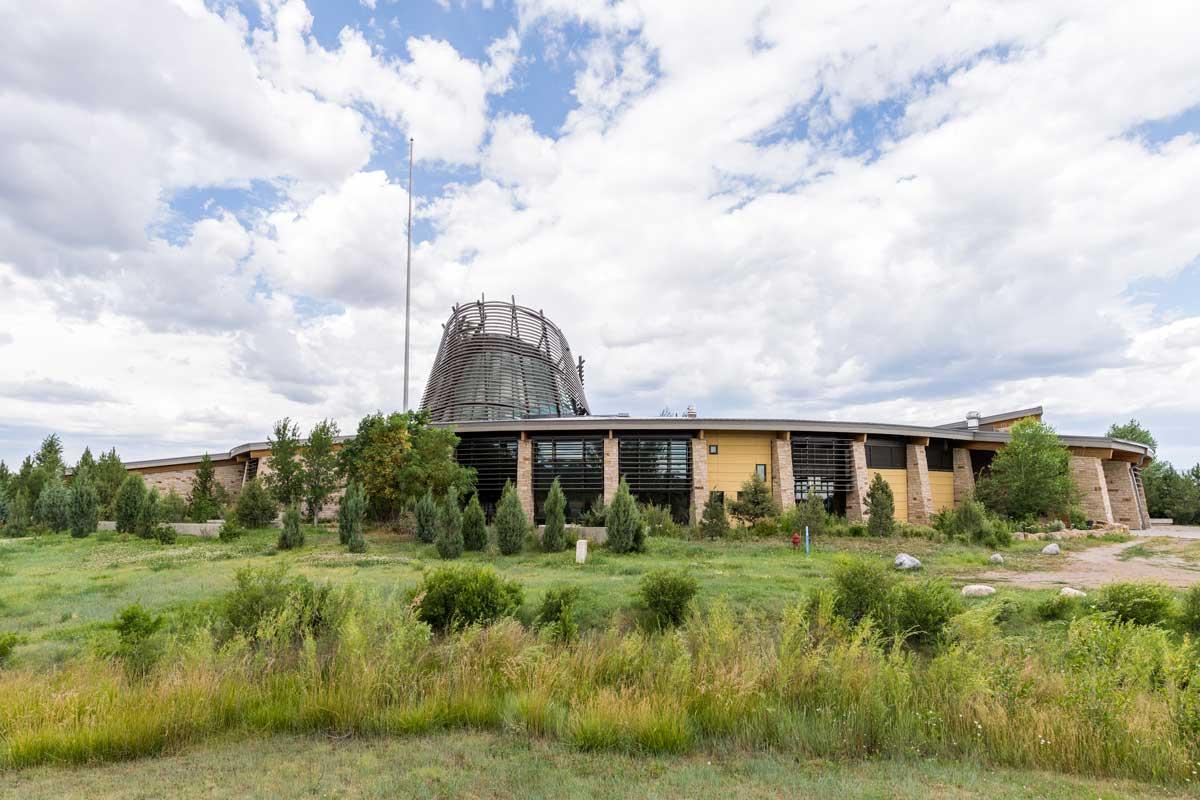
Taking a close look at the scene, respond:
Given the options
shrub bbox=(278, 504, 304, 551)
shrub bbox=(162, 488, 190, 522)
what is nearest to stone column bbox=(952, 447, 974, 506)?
shrub bbox=(278, 504, 304, 551)

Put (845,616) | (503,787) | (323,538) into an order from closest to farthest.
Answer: (503,787)
(845,616)
(323,538)

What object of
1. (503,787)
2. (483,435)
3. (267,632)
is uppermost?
(483,435)

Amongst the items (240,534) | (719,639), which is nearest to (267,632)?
(719,639)

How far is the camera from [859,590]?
291 inches

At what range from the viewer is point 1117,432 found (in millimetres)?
47344

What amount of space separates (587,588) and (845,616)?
413cm

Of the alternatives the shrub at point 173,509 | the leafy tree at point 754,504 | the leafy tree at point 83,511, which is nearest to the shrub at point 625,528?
the leafy tree at point 754,504

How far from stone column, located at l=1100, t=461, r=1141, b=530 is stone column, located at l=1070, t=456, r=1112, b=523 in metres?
2.10

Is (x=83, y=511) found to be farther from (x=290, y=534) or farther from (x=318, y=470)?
(x=290, y=534)

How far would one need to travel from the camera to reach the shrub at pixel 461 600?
732 centimetres

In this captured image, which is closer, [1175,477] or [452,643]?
[452,643]

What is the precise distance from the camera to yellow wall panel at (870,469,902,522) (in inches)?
1110

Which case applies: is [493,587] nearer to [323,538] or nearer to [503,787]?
[503,787]

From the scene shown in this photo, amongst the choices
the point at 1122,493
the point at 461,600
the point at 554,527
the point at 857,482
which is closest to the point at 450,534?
the point at 554,527
